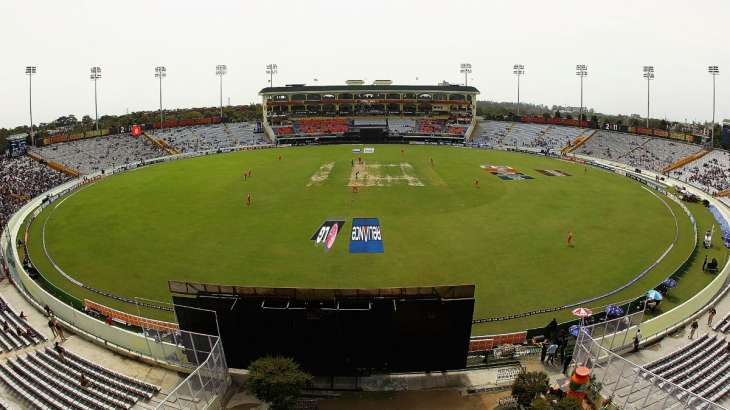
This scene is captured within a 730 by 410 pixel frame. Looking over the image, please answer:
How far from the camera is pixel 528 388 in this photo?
1590 cm

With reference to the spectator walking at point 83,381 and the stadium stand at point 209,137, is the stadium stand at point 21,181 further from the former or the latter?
the spectator walking at point 83,381

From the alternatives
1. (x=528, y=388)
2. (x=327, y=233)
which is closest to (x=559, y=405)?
(x=528, y=388)

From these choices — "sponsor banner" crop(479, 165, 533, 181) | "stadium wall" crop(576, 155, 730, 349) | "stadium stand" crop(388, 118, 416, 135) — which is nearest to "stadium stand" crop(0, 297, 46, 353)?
"stadium wall" crop(576, 155, 730, 349)

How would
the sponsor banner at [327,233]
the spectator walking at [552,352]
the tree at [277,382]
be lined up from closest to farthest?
the tree at [277,382], the spectator walking at [552,352], the sponsor banner at [327,233]

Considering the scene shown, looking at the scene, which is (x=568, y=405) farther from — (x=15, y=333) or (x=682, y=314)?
(x=15, y=333)

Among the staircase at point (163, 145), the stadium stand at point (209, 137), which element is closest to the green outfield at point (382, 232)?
the staircase at point (163, 145)

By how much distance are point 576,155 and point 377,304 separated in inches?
2990

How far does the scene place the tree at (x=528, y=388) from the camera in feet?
52.1

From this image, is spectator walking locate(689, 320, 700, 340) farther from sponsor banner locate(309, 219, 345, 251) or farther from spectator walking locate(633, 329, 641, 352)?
sponsor banner locate(309, 219, 345, 251)

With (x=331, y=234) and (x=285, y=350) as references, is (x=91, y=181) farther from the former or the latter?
(x=285, y=350)

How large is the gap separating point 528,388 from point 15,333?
23937 millimetres

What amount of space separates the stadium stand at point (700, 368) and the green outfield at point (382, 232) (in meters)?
5.88

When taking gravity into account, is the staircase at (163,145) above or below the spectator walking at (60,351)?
above

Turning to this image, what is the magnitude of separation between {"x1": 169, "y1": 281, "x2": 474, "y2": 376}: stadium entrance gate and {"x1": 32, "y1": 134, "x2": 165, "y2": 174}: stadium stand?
64.8 meters
